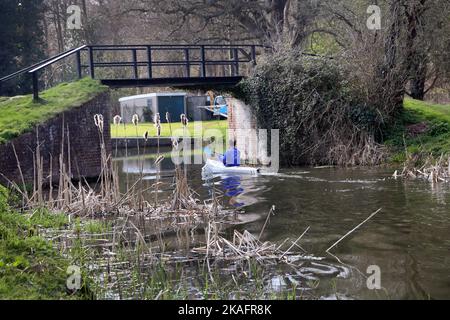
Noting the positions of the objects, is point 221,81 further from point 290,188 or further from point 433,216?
point 433,216

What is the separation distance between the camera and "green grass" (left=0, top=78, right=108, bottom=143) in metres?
18.4

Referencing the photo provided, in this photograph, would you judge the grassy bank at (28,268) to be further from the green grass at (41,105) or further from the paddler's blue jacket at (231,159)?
the paddler's blue jacket at (231,159)

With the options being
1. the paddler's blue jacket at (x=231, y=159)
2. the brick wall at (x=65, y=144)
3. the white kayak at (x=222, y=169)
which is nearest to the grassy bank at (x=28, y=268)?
the brick wall at (x=65, y=144)

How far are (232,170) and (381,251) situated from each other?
40.4ft

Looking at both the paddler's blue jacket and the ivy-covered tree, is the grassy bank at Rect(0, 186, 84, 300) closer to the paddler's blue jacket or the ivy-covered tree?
the paddler's blue jacket

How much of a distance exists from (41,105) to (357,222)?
39.1 ft

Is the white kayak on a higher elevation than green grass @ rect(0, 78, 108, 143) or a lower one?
lower

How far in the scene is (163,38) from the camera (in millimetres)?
33812

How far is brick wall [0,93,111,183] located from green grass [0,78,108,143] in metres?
0.19

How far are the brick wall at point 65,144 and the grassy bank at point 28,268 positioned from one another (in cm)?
871

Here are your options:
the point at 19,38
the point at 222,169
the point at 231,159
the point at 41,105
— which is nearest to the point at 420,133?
the point at 231,159

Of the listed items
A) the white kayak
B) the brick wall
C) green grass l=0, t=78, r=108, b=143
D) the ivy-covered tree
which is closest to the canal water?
the white kayak

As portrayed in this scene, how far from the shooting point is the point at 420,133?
22641mm
